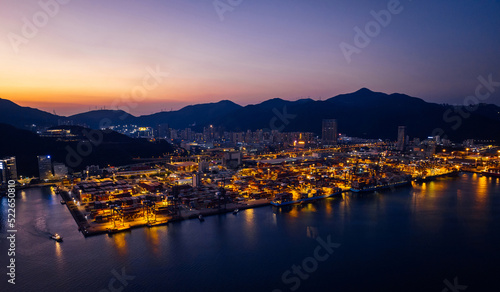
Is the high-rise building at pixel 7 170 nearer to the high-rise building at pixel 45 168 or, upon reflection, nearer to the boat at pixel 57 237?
the high-rise building at pixel 45 168

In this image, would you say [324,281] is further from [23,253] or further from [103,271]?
[23,253]

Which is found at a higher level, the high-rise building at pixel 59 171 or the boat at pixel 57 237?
the high-rise building at pixel 59 171

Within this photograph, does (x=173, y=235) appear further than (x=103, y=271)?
Yes

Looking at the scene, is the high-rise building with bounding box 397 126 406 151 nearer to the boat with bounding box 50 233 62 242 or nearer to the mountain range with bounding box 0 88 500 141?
the mountain range with bounding box 0 88 500 141

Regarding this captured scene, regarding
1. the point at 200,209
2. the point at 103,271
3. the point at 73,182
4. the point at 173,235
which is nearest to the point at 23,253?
the point at 103,271

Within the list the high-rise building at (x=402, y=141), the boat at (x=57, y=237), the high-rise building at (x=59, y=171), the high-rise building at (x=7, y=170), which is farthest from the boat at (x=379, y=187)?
the high-rise building at (x=7, y=170)

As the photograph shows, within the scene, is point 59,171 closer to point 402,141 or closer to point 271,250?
point 271,250
